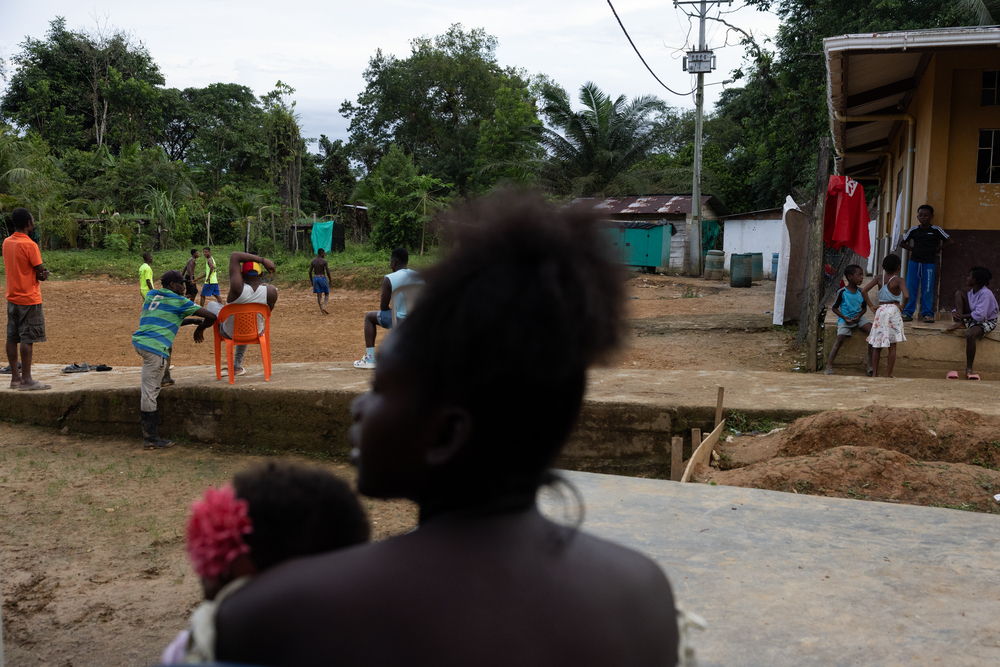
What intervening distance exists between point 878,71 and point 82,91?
36.7 meters

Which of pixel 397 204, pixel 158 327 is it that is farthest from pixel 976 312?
pixel 397 204

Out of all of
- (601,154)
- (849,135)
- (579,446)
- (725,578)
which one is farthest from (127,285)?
(725,578)

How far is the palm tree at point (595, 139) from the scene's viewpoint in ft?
98.6

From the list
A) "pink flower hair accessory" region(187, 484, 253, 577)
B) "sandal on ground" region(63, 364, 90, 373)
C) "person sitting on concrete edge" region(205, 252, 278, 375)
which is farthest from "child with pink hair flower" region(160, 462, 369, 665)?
"sandal on ground" region(63, 364, 90, 373)

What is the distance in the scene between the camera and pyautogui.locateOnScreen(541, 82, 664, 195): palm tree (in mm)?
30062

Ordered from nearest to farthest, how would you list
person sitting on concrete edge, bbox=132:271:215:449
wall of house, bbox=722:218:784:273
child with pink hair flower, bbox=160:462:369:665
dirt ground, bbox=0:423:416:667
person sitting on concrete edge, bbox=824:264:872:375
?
child with pink hair flower, bbox=160:462:369:665
dirt ground, bbox=0:423:416:667
person sitting on concrete edge, bbox=132:271:215:449
person sitting on concrete edge, bbox=824:264:872:375
wall of house, bbox=722:218:784:273

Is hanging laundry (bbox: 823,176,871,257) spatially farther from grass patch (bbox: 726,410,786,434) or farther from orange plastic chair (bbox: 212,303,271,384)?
orange plastic chair (bbox: 212,303,271,384)

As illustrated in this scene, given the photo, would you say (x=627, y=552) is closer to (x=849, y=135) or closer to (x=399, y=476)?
(x=399, y=476)

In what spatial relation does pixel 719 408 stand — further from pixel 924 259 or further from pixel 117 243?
pixel 117 243

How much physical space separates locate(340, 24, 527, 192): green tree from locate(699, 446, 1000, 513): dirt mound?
114ft

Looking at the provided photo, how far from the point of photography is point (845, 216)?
1054 cm

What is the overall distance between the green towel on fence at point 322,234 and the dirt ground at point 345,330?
16.9 ft

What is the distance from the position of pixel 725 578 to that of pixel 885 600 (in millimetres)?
541

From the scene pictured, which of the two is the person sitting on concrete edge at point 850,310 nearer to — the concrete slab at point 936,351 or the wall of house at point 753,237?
the concrete slab at point 936,351
